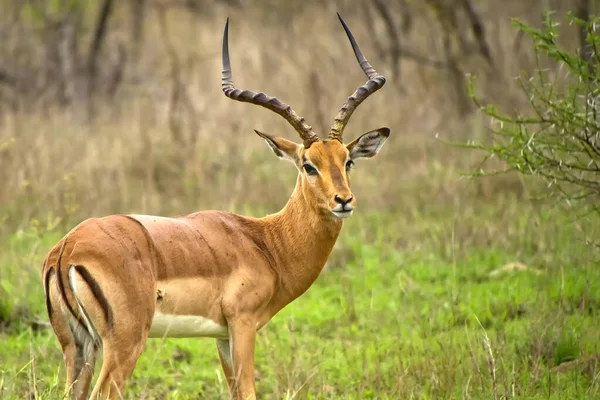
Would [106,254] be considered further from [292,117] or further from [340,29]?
[340,29]

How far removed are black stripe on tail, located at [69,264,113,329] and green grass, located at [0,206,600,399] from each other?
28 cm

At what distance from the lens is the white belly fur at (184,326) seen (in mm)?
4484

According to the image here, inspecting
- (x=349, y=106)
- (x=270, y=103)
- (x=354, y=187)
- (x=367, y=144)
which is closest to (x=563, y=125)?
(x=367, y=144)

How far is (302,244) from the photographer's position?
17.0 ft

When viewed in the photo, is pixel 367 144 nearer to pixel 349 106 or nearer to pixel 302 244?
pixel 349 106

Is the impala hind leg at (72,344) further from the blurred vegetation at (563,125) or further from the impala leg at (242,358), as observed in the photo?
the blurred vegetation at (563,125)

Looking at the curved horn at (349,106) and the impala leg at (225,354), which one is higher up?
the curved horn at (349,106)

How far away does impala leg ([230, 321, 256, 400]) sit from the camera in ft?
15.4

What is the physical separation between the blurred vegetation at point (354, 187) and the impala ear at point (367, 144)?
70cm

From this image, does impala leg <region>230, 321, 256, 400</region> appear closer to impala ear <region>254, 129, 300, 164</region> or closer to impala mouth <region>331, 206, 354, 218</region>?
impala mouth <region>331, 206, 354, 218</region>

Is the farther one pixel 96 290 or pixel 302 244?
pixel 302 244

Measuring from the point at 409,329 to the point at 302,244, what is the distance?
1.77m

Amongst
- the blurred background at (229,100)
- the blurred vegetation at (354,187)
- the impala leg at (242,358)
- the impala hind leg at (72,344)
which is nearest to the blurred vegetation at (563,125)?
the blurred vegetation at (354,187)

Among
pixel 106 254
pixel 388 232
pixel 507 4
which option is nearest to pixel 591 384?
pixel 106 254
